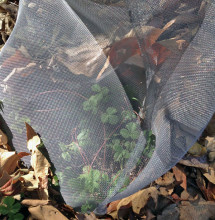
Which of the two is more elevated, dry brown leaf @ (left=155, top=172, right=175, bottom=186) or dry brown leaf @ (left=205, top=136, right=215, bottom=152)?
dry brown leaf @ (left=205, top=136, right=215, bottom=152)

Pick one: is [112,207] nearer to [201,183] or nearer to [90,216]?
[90,216]

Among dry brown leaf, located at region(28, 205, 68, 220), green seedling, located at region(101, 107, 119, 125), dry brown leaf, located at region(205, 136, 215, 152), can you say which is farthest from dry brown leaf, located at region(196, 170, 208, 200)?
dry brown leaf, located at region(28, 205, 68, 220)

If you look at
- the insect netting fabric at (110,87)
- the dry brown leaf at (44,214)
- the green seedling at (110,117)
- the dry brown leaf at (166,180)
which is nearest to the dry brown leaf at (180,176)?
the dry brown leaf at (166,180)

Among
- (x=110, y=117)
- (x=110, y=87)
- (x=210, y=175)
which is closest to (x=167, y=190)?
Result: (x=210, y=175)

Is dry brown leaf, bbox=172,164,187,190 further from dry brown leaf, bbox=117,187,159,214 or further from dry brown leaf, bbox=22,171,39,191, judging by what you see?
dry brown leaf, bbox=22,171,39,191

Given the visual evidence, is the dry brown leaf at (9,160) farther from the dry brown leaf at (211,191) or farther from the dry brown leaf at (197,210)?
the dry brown leaf at (211,191)

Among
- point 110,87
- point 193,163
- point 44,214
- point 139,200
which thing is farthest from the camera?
point 193,163

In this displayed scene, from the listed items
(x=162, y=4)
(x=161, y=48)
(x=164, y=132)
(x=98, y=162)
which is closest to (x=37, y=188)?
(x=98, y=162)
